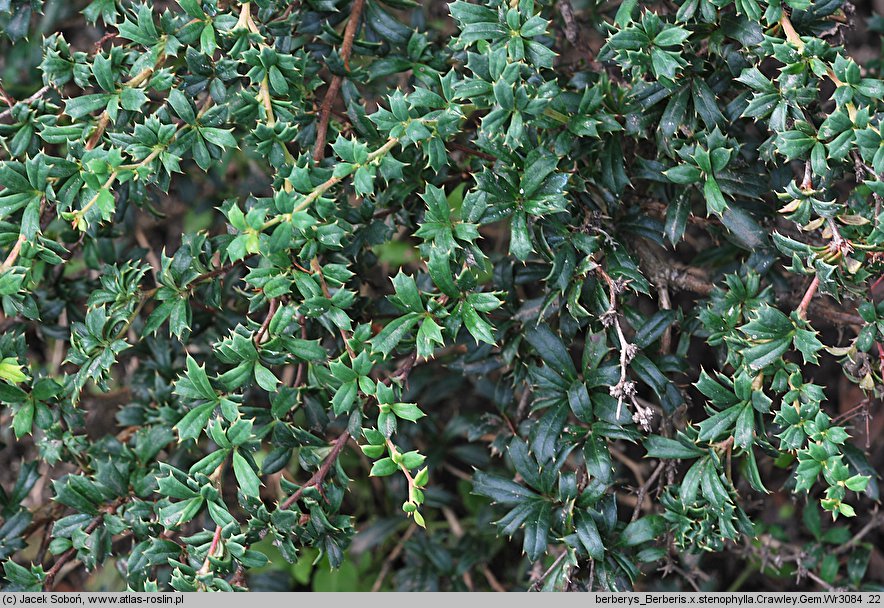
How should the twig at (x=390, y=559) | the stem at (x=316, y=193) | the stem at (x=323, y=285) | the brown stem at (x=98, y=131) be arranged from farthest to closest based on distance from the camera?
1. the twig at (x=390, y=559)
2. the brown stem at (x=98, y=131)
3. the stem at (x=323, y=285)
4. the stem at (x=316, y=193)

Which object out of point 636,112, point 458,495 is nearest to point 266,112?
point 636,112

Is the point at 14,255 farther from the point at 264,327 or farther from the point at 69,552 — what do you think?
the point at 69,552

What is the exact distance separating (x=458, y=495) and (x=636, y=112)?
1.58m

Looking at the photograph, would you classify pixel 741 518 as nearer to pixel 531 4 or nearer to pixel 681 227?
pixel 681 227

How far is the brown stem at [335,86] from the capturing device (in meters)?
1.77

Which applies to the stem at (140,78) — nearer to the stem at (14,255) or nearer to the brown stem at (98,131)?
the brown stem at (98,131)

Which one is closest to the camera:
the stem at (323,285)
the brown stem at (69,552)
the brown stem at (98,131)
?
the stem at (323,285)

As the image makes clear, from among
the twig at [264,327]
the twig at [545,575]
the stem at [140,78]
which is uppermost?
the stem at [140,78]

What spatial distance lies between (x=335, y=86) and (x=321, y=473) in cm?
90

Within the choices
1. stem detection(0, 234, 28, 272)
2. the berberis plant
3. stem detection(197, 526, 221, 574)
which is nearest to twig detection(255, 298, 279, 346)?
the berberis plant

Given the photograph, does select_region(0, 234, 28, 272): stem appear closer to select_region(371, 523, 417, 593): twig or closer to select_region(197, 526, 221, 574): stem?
select_region(197, 526, 221, 574): stem

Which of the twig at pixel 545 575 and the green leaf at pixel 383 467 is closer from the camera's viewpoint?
the green leaf at pixel 383 467

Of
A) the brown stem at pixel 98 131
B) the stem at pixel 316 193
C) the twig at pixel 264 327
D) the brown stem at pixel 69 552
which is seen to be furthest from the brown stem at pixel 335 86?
the brown stem at pixel 69 552

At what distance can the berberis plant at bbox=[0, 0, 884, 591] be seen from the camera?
60.7 inches
